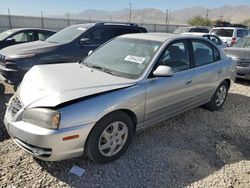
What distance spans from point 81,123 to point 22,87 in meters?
1.16

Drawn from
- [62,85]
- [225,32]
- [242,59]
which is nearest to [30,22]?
[225,32]

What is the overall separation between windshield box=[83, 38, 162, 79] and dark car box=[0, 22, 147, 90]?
1.96 metres

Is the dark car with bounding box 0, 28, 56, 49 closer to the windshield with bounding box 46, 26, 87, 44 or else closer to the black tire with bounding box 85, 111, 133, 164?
the windshield with bounding box 46, 26, 87, 44

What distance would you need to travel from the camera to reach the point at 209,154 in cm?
371

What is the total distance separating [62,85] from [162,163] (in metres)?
1.64

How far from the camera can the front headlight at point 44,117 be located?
106 inches

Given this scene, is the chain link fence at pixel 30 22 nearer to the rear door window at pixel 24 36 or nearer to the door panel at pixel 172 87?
the rear door window at pixel 24 36

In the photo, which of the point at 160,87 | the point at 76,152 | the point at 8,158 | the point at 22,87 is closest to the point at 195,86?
the point at 160,87

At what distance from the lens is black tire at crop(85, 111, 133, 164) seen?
2980 mm

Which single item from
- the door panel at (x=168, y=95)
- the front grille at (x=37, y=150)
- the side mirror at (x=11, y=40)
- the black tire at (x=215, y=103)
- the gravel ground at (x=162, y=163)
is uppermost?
the side mirror at (x=11, y=40)

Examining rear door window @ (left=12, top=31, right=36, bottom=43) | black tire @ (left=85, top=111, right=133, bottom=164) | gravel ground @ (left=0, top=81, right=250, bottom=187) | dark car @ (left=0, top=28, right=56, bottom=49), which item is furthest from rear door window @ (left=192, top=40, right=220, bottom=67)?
rear door window @ (left=12, top=31, right=36, bottom=43)

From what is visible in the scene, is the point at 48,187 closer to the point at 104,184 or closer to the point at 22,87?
the point at 104,184

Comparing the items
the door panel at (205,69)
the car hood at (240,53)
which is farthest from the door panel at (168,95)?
the car hood at (240,53)

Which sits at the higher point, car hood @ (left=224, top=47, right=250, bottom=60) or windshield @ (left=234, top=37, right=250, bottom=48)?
windshield @ (left=234, top=37, right=250, bottom=48)
